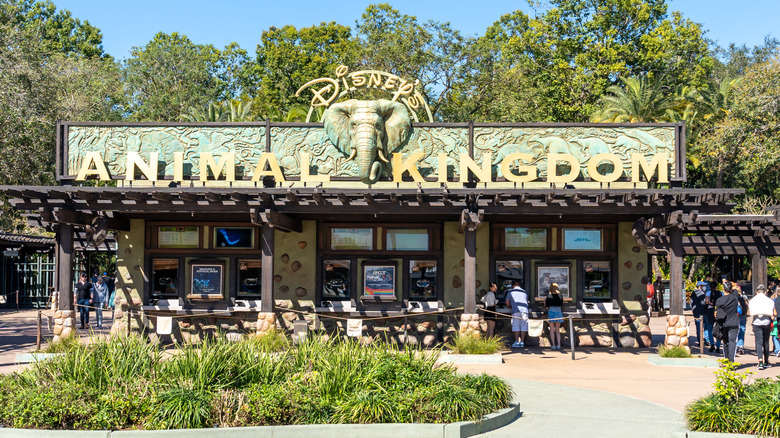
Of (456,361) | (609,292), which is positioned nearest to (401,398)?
(456,361)

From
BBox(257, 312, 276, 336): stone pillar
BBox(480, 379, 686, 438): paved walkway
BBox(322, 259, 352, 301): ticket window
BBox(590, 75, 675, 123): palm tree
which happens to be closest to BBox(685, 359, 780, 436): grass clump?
BBox(480, 379, 686, 438): paved walkway

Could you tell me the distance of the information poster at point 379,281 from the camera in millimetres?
20000

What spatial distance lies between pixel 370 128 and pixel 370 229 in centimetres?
254

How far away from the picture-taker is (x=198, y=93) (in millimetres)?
56156

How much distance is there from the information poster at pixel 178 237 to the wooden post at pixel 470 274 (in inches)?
274

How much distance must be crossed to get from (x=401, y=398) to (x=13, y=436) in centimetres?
450

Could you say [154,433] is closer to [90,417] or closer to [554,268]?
[90,417]

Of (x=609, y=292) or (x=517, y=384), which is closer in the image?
(x=517, y=384)

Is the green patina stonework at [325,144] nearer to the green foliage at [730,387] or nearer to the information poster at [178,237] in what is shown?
the information poster at [178,237]

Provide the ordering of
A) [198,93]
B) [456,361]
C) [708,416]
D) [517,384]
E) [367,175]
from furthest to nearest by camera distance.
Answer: [198,93] → [367,175] → [456,361] → [517,384] → [708,416]

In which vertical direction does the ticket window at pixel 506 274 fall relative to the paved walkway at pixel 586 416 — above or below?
above

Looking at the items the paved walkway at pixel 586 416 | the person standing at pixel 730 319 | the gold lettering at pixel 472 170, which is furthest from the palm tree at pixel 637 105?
the paved walkway at pixel 586 416

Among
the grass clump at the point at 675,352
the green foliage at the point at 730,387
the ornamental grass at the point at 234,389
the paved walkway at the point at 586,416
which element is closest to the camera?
the ornamental grass at the point at 234,389

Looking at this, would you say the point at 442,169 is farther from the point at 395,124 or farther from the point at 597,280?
the point at 597,280
